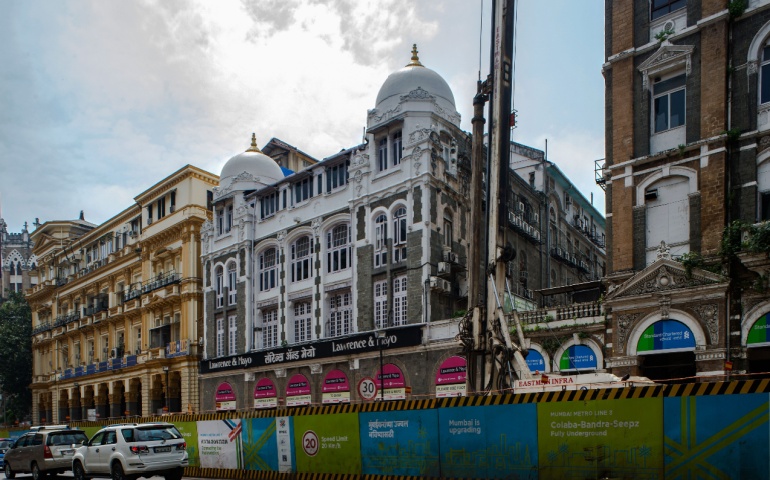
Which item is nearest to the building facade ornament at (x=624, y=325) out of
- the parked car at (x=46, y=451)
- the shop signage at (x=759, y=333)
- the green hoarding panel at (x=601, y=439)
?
the shop signage at (x=759, y=333)

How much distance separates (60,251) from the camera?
2990 inches

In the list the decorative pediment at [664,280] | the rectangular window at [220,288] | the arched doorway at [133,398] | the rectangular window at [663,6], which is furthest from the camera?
the arched doorway at [133,398]

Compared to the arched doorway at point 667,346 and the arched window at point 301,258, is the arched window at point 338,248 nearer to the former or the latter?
the arched window at point 301,258

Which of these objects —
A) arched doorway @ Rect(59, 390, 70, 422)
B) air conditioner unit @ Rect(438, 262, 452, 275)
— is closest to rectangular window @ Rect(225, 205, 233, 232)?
air conditioner unit @ Rect(438, 262, 452, 275)

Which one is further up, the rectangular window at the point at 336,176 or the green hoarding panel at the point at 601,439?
the rectangular window at the point at 336,176

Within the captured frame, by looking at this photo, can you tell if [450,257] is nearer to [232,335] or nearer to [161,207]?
[232,335]

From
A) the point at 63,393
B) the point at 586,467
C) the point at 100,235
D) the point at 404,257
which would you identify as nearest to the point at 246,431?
the point at 586,467

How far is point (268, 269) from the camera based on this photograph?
4603 cm

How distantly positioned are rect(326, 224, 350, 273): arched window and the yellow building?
1507 centimetres

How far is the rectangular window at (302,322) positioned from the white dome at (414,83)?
12878mm

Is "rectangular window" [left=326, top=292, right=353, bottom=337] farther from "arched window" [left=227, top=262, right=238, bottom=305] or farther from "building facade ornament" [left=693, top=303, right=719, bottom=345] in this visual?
"building facade ornament" [left=693, top=303, right=719, bottom=345]

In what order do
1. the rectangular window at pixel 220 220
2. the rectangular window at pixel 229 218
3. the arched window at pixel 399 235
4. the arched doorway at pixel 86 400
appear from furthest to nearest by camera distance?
1. the arched doorway at pixel 86 400
2. the rectangular window at pixel 220 220
3. the rectangular window at pixel 229 218
4. the arched window at pixel 399 235

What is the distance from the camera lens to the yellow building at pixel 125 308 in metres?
53.5

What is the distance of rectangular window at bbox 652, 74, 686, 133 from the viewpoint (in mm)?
26297
